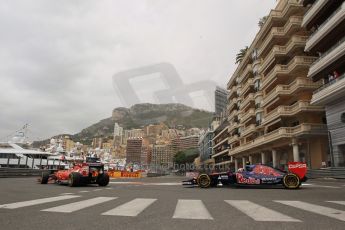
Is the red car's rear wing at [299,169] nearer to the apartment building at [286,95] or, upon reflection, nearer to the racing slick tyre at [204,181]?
the racing slick tyre at [204,181]

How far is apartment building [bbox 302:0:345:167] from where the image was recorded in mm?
26742

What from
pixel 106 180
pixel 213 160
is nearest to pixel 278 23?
pixel 106 180

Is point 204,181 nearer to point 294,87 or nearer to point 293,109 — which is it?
point 293,109

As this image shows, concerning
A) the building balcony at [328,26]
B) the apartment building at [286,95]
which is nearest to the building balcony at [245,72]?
the apartment building at [286,95]

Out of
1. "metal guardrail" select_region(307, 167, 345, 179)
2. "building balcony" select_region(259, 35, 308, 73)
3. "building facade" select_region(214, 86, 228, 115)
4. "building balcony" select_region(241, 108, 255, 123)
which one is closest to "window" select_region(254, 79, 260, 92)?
"building balcony" select_region(241, 108, 255, 123)

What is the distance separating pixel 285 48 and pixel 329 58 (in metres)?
11.7

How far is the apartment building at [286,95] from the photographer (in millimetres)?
35188

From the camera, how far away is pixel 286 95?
3844cm

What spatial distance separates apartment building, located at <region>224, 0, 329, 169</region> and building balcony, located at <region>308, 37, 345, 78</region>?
14.3 feet

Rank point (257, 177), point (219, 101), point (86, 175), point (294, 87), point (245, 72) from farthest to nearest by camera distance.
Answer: point (219, 101) < point (245, 72) < point (294, 87) < point (86, 175) < point (257, 177)

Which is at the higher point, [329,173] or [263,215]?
[329,173]

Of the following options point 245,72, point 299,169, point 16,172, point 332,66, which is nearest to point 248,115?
point 245,72

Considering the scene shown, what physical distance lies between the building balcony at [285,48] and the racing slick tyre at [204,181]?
26.8 metres

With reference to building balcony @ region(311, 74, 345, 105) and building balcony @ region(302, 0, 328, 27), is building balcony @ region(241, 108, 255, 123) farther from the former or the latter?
building balcony @ region(311, 74, 345, 105)
